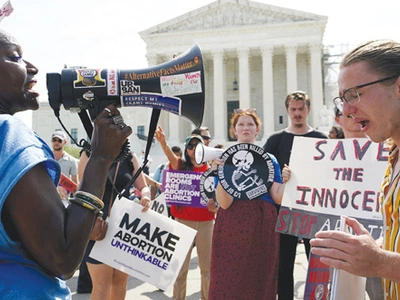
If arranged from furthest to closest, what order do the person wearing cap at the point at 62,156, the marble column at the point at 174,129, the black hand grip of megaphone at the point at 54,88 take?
1. the marble column at the point at 174,129
2. the person wearing cap at the point at 62,156
3. the black hand grip of megaphone at the point at 54,88

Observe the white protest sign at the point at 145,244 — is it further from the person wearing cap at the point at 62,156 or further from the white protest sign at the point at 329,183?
the person wearing cap at the point at 62,156

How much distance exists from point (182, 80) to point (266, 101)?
38841 mm

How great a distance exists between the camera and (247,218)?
3.48m

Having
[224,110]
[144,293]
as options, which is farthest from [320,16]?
[144,293]

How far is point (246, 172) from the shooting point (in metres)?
3.46

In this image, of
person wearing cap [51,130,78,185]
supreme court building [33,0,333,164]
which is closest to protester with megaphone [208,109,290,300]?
person wearing cap [51,130,78,185]

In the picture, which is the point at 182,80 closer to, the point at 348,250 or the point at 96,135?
the point at 96,135

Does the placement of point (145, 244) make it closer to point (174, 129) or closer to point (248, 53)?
point (174, 129)

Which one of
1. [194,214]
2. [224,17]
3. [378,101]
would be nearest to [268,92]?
[224,17]

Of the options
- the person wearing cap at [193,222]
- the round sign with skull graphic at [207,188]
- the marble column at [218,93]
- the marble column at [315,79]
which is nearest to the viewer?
the person wearing cap at [193,222]

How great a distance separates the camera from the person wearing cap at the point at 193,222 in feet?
15.1

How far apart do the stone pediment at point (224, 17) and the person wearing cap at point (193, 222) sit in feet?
122

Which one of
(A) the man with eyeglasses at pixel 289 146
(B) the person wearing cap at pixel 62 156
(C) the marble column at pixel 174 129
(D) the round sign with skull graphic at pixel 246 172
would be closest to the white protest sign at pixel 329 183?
(D) the round sign with skull graphic at pixel 246 172

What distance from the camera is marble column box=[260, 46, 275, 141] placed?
131ft
